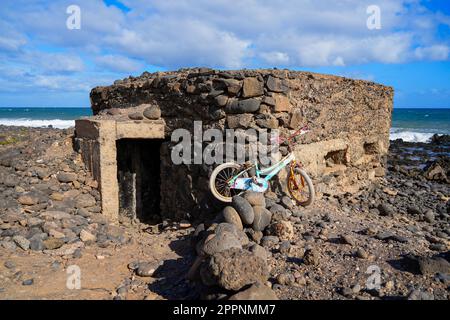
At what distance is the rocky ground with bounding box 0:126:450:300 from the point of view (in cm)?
326

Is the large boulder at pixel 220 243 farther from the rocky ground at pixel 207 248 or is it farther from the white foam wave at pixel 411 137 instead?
the white foam wave at pixel 411 137

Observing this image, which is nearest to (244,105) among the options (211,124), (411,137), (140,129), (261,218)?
(211,124)

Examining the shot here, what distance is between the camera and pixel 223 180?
5.39 metres

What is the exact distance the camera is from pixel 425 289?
3.17 m

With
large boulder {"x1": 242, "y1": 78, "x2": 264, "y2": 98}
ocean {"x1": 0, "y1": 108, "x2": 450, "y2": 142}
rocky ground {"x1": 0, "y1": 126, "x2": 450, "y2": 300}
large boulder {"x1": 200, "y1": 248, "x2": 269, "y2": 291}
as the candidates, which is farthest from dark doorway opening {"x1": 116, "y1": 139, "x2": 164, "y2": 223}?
ocean {"x1": 0, "y1": 108, "x2": 450, "y2": 142}

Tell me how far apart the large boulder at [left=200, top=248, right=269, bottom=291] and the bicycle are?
1.88m

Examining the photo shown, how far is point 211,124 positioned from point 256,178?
1.23 m

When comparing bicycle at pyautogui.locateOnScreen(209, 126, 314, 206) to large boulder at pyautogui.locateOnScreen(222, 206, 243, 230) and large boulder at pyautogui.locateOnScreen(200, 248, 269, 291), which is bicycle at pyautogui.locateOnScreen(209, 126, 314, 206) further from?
large boulder at pyautogui.locateOnScreen(200, 248, 269, 291)

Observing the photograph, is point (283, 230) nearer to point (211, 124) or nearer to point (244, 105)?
point (244, 105)

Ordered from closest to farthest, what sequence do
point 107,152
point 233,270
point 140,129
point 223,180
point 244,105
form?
point 233,270
point 244,105
point 223,180
point 107,152
point 140,129

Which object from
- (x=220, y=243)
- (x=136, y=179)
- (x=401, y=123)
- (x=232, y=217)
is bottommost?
(x=220, y=243)

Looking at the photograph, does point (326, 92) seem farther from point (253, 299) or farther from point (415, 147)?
point (415, 147)

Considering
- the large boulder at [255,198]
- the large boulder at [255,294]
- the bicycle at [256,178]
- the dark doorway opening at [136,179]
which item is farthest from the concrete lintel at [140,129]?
the large boulder at [255,294]
